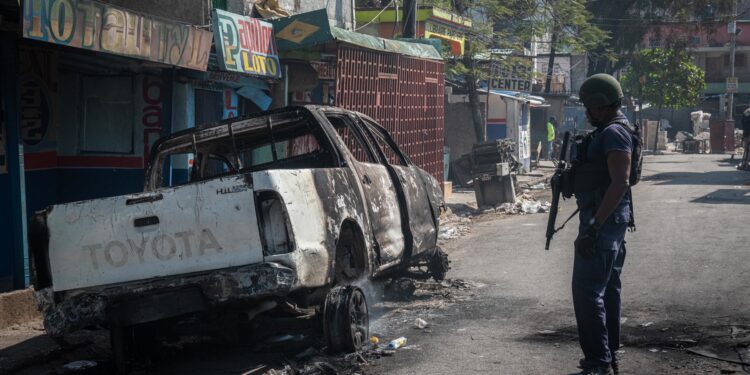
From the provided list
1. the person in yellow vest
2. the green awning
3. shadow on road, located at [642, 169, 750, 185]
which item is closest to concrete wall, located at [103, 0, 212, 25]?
the green awning

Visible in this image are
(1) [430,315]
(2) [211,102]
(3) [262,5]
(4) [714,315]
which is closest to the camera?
(4) [714,315]

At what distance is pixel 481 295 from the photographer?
30.1 ft

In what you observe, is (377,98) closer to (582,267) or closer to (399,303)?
(399,303)

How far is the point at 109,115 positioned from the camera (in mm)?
11469

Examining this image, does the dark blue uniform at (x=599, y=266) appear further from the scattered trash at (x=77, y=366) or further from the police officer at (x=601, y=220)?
the scattered trash at (x=77, y=366)

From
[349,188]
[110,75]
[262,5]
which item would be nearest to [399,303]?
[349,188]

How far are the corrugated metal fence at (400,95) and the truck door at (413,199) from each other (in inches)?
186

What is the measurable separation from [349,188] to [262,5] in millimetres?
7924

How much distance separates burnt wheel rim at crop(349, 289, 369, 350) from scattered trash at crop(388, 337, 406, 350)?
20cm

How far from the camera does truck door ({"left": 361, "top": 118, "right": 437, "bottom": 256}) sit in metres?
8.77

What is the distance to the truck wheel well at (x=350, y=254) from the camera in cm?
717

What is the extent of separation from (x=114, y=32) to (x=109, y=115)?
300cm

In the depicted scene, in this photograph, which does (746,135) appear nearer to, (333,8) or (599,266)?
(333,8)

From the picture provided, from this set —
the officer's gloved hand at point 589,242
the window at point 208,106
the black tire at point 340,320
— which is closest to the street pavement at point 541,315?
the black tire at point 340,320
